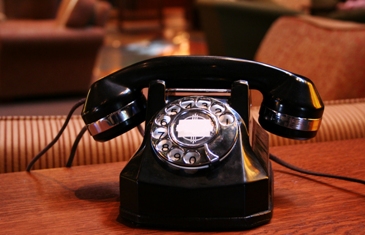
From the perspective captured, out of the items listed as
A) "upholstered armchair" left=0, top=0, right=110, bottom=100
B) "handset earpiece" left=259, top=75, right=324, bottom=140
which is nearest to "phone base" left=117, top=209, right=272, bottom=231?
"handset earpiece" left=259, top=75, right=324, bottom=140

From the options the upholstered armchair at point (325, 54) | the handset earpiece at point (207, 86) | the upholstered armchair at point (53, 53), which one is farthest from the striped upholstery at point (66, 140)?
the upholstered armchair at point (53, 53)

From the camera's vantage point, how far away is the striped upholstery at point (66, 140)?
91 centimetres

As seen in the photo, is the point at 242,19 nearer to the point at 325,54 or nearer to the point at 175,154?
the point at 325,54

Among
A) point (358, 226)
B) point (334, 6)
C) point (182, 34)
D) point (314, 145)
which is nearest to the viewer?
point (358, 226)

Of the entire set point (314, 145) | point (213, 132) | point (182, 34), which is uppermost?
point (213, 132)

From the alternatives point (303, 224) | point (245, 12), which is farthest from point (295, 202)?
point (245, 12)

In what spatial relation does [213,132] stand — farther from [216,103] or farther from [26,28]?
[26,28]

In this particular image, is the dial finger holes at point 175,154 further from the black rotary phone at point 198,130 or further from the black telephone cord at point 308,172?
the black telephone cord at point 308,172

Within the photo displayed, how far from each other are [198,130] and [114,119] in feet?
0.35

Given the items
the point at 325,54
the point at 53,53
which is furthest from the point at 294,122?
the point at 53,53

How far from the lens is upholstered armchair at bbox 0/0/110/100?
324 cm

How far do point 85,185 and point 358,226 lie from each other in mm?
336

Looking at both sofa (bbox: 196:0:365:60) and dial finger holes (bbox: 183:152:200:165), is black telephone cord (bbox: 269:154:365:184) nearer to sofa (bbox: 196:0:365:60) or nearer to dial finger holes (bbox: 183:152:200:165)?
dial finger holes (bbox: 183:152:200:165)

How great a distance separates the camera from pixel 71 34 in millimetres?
3324
